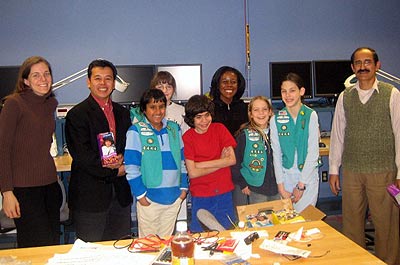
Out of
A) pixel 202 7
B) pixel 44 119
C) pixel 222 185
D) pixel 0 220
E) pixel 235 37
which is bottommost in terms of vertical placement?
pixel 0 220

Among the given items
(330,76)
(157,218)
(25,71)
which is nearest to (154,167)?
(157,218)

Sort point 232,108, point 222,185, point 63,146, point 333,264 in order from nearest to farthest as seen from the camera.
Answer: point 333,264 < point 222,185 < point 232,108 < point 63,146

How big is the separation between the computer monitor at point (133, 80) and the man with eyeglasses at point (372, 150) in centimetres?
206

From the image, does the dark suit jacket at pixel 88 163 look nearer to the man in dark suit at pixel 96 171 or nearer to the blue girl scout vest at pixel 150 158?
the man in dark suit at pixel 96 171

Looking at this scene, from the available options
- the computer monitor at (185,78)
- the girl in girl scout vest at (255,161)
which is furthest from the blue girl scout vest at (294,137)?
the computer monitor at (185,78)

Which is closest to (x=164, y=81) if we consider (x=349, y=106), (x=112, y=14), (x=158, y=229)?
(x=158, y=229)

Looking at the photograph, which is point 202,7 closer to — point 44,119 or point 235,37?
point 235,37

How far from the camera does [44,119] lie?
2.38 m

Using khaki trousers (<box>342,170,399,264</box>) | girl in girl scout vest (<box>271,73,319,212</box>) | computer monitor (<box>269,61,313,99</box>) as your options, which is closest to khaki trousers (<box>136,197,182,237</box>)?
girl in girl scout vest (<box>271,73,319,212</box>)

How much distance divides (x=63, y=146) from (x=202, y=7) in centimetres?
214

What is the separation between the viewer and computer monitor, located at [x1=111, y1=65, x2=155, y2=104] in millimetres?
4168

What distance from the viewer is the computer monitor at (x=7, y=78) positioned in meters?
4.00

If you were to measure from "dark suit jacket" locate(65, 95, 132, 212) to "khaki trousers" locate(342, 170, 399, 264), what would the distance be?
1718mm

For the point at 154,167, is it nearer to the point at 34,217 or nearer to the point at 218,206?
the point at 218,206
